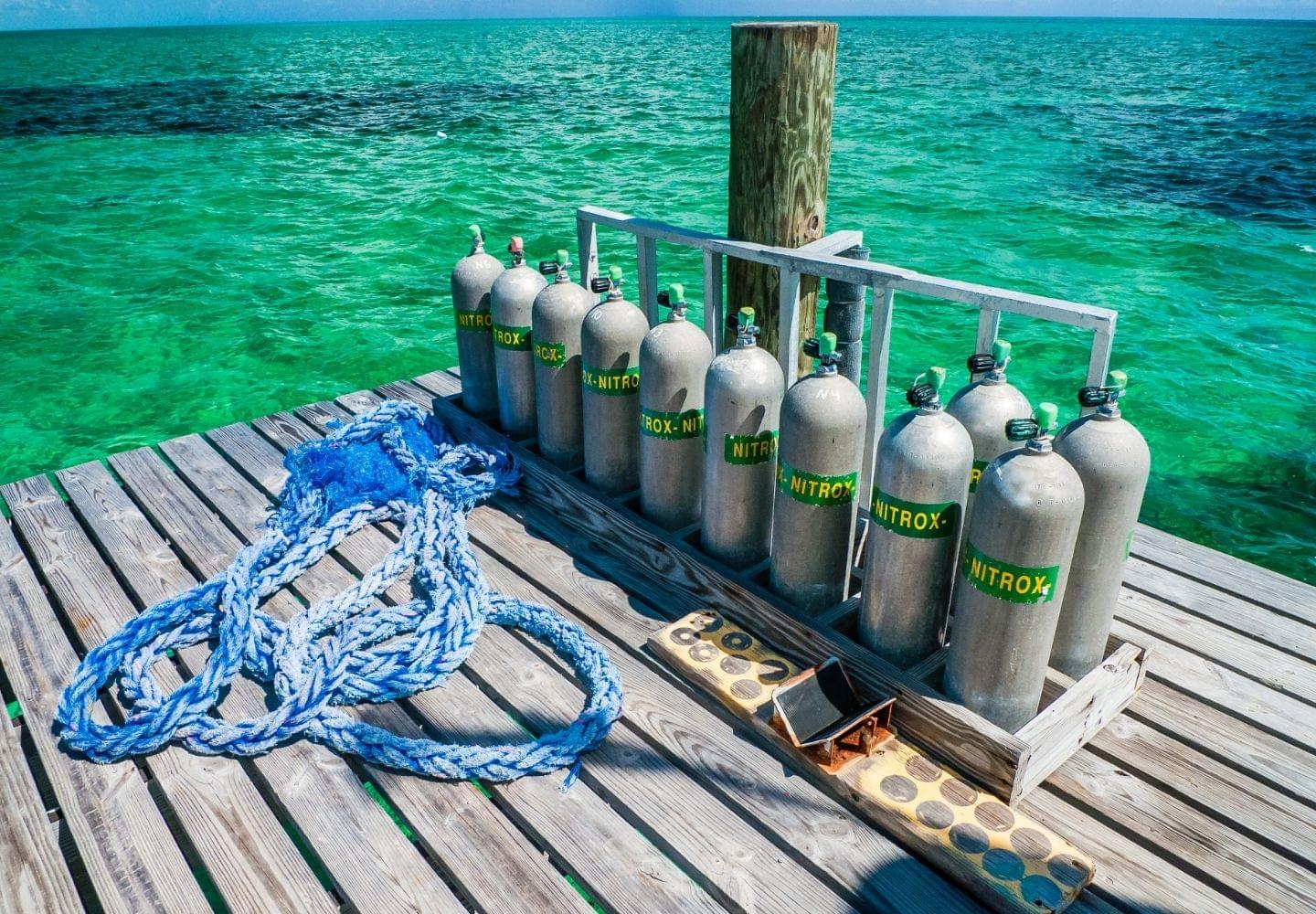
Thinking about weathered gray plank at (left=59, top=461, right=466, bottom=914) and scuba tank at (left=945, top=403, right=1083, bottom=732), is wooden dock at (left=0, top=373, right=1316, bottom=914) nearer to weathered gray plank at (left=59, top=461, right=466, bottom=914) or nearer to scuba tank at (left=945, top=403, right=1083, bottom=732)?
weathered gray plank at (left=59, top=461, right=466, bottom=914)

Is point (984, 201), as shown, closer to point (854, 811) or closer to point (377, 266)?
point (377, 266)

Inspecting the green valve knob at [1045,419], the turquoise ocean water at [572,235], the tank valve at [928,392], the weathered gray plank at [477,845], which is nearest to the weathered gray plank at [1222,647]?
the green valve knob at [1045,419]

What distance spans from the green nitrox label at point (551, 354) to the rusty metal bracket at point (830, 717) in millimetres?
1754

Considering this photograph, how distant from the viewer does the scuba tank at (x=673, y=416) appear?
11.0 feet

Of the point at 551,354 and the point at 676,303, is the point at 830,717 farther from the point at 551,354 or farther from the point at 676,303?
the point at 551,354

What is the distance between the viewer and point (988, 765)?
2545 millimetres

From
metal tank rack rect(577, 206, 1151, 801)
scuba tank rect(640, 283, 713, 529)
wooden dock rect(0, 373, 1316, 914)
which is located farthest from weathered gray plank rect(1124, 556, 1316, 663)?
scuba tank rect(640, 283, 713, 529)

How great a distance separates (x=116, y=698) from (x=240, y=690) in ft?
1.39

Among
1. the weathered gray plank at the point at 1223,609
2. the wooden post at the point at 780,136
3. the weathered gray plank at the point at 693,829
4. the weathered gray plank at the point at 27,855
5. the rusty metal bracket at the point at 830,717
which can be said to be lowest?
the weathered gray plank at the point at 27,855

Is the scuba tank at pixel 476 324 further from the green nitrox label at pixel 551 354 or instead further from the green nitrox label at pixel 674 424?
the green nitrox label at pixel 674 424

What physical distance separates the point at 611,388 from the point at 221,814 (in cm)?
206

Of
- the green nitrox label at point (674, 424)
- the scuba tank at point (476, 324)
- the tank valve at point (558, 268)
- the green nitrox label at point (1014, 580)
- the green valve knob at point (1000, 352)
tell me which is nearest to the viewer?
the green nitrox label at point (1014, 580)

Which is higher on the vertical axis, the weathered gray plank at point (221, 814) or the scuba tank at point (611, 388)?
the scuba tank at point (611, 388)

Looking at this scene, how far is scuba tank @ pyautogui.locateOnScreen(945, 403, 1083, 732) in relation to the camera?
2395 millimetres
